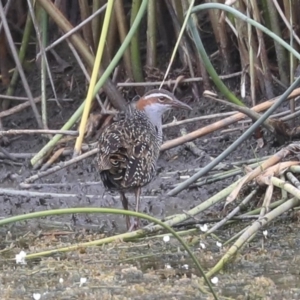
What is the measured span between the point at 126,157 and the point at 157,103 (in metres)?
0.94

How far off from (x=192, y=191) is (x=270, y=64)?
145 centimetres

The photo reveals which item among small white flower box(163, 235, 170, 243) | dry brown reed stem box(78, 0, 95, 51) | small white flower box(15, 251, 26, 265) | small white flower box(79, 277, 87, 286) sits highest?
dry brown reed stem box(78, 0, 95, 51)

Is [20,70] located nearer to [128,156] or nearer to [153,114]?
[153,114]

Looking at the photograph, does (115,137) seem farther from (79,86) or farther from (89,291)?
(79,86)

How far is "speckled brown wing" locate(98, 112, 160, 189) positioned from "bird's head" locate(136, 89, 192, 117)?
1.64ft

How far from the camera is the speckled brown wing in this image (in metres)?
5.65

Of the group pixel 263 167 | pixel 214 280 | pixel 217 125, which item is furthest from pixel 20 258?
pixel 217 125

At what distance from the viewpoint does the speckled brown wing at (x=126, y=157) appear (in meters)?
5.65

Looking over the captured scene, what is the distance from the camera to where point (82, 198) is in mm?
6383

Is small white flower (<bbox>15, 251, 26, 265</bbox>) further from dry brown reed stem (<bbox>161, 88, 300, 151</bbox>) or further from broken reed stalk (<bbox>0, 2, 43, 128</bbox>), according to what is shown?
broken reed stalk (<bbox>0, 2, 43, 128</bbox>)

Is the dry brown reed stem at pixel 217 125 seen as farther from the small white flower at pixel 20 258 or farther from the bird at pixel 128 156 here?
the small white flower at pixel 20 258

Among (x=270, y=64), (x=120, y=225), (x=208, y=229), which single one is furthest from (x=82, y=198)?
(x=270, y=64)

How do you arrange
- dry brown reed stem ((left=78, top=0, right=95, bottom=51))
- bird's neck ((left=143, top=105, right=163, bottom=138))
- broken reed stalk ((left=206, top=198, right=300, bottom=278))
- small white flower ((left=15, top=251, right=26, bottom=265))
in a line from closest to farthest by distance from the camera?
broken reed stalk ((left=206, top=198, right=300, bottom=278)) → small white flower ((left=15, top=251, right=26, bottom=265)) → bird's neck ((left=143, top=105, right=163, bottom=138)) → dry brown reed stem ((left=78, top=0, right=95, bottom=51))

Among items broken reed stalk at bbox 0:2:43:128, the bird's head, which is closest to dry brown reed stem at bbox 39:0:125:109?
broken reed stalk at bbox 0:2:43:128
